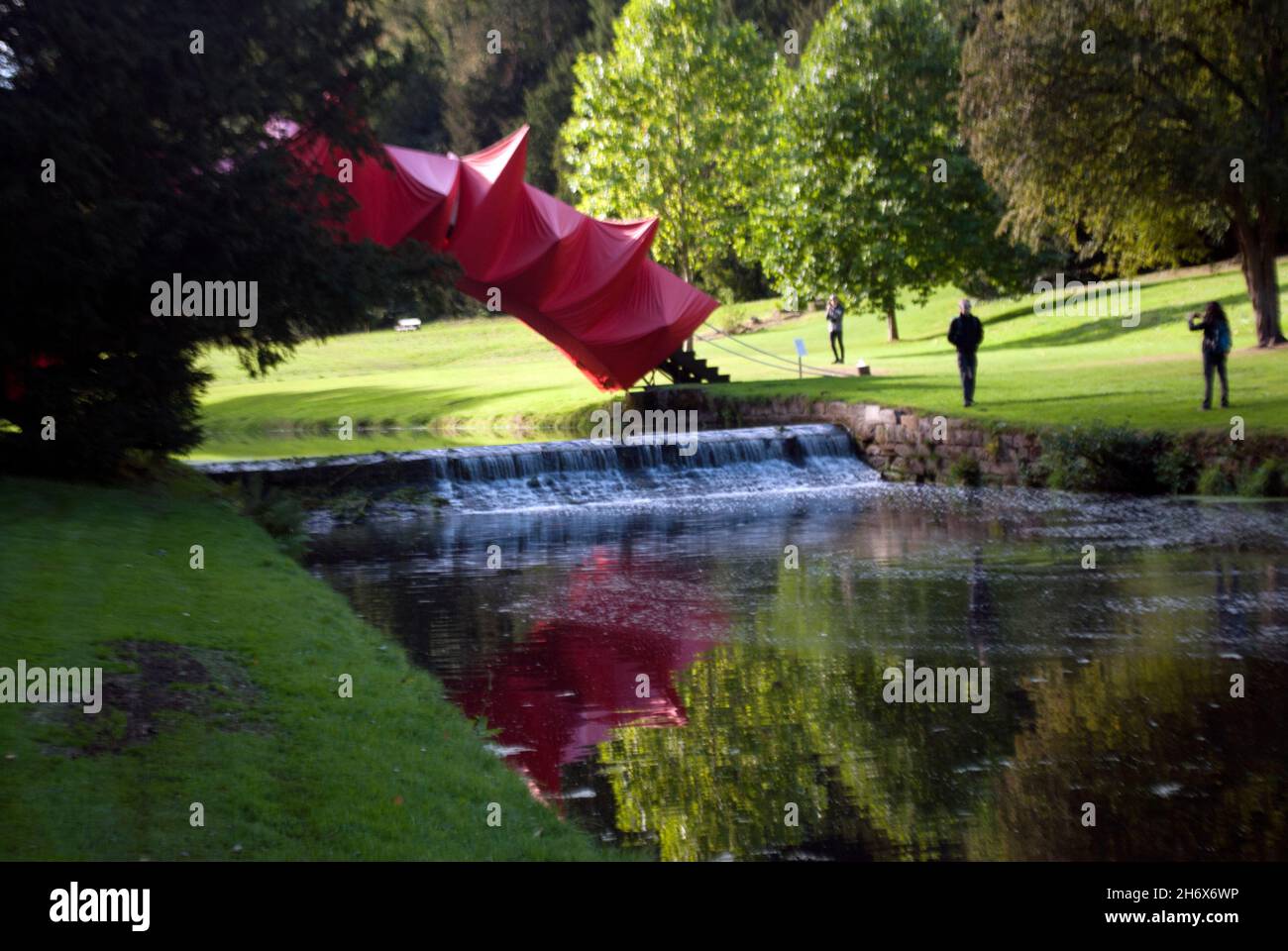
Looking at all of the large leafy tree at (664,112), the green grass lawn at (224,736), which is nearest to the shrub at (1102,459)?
the green grass lawn at (224,736)

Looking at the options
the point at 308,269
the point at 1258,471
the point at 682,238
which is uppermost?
the point at 682,238

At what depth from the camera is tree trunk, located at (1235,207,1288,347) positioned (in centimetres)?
3164

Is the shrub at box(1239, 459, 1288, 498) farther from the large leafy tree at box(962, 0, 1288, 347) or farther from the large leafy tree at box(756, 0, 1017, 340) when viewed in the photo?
the large leafy tree at box(756, 0, 1017, 340)

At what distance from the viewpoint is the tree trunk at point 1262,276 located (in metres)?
31.6

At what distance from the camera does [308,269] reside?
56.2 feet

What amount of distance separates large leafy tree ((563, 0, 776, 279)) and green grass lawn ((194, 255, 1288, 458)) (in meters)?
6.03

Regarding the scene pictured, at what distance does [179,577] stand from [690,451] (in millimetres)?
15867

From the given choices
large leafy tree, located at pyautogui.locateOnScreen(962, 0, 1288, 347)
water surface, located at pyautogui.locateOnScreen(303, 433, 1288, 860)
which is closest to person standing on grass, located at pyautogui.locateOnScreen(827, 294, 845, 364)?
large leafy tree, located at pyautogui.locateOnScreen(962, 0, 1288, 347)

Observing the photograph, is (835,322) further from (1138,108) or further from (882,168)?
(1138,108)

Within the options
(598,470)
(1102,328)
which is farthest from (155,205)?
(1102,328)

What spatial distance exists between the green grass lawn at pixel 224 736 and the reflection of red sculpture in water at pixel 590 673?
0.43m

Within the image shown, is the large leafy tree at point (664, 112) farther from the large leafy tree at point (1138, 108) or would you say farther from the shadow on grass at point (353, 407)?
the large leafy tree at point (1138, 108)
